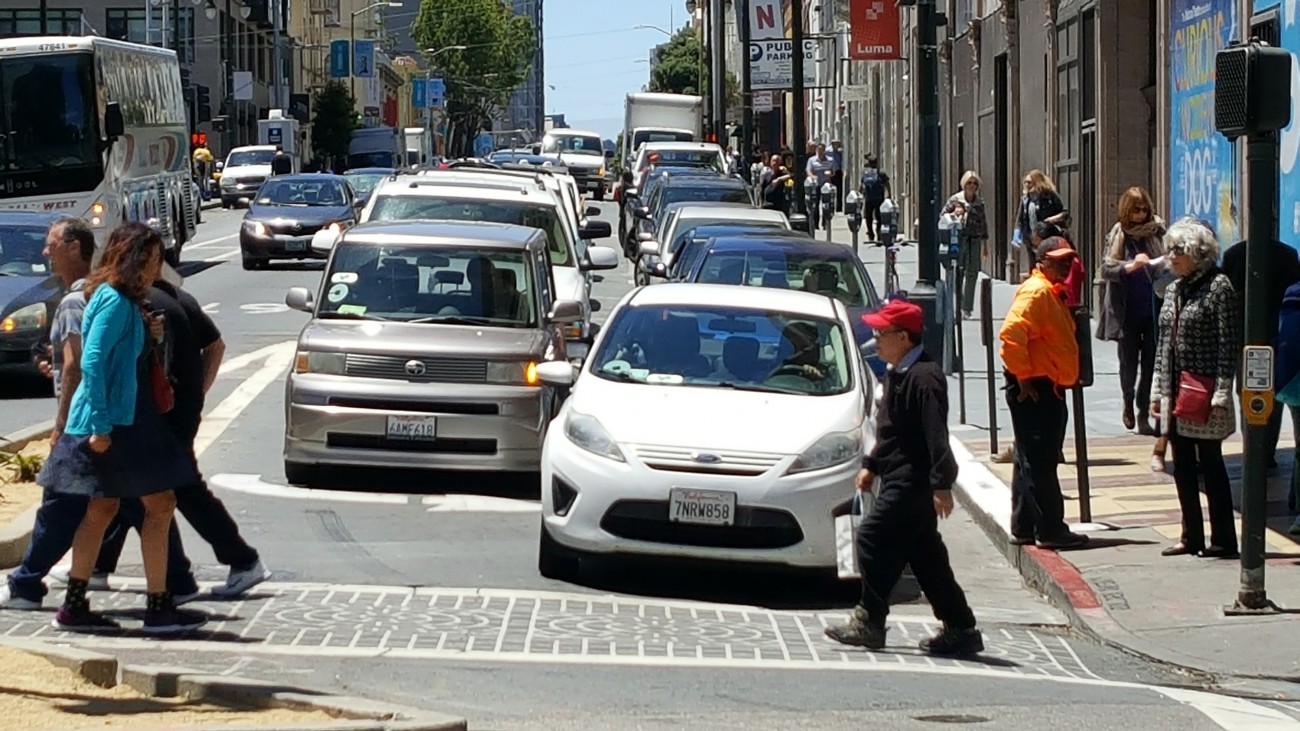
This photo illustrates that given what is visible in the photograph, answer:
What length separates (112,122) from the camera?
3028 centimetres

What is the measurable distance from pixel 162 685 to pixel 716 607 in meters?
3.59

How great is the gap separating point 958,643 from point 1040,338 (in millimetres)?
2935

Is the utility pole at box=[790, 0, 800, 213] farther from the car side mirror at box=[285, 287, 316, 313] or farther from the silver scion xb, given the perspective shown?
the silver scion xb

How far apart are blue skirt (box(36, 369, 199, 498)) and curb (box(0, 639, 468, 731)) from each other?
2.94 ft

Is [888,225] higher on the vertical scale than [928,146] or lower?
lower

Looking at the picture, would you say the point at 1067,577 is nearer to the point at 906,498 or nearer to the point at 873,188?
the point at 906,498

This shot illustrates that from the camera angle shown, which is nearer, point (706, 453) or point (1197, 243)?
point (706, 453)

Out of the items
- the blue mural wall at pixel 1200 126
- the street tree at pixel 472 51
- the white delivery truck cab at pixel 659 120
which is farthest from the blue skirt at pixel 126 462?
the street tree at pixel 472 51

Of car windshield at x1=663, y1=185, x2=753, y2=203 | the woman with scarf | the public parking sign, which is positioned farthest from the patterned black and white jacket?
the public parking sign

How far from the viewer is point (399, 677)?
855 cm

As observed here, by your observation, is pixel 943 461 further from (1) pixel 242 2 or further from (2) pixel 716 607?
(1) pixel 242 2

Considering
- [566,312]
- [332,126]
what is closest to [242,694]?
[566,312]

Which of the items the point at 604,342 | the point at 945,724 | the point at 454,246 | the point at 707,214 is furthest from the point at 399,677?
the point at 707,214

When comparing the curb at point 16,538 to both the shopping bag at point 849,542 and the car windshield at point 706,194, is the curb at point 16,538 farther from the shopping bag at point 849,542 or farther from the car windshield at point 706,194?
the car windshield at point 706,194
